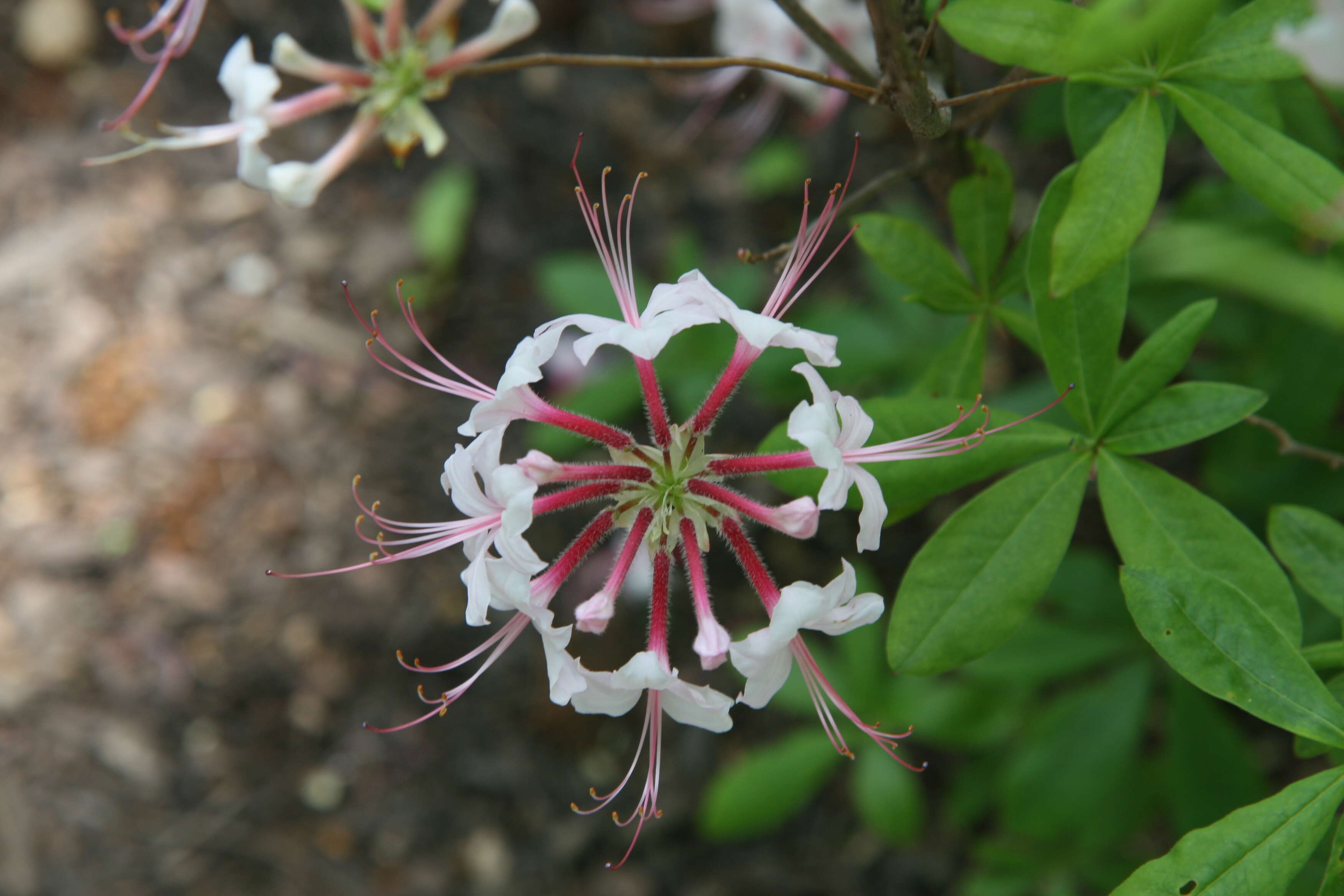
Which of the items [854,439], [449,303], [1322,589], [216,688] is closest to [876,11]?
[854,439]

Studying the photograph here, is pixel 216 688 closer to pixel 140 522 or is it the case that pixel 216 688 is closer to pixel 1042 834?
pixel 140 522

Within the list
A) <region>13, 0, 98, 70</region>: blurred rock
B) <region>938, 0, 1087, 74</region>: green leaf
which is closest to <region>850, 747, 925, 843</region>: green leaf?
<region>938, 0, 1087, 74</region>: green leaf

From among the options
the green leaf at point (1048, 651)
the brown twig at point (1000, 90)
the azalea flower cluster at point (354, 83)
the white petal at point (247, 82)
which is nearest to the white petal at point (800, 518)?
the brown twig at point (1000, 90)

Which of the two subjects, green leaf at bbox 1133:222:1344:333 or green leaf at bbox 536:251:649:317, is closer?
green leaf at bbox 1133:222:1344:333

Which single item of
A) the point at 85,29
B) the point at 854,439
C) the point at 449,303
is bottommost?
the point at 449,303

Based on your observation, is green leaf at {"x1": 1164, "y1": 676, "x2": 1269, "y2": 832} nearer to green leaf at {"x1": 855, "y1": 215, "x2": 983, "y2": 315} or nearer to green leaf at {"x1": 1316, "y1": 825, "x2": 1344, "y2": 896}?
green leaf at {"x1": 1316, "y1": 825, "x2": 1344, "y2": 896}
